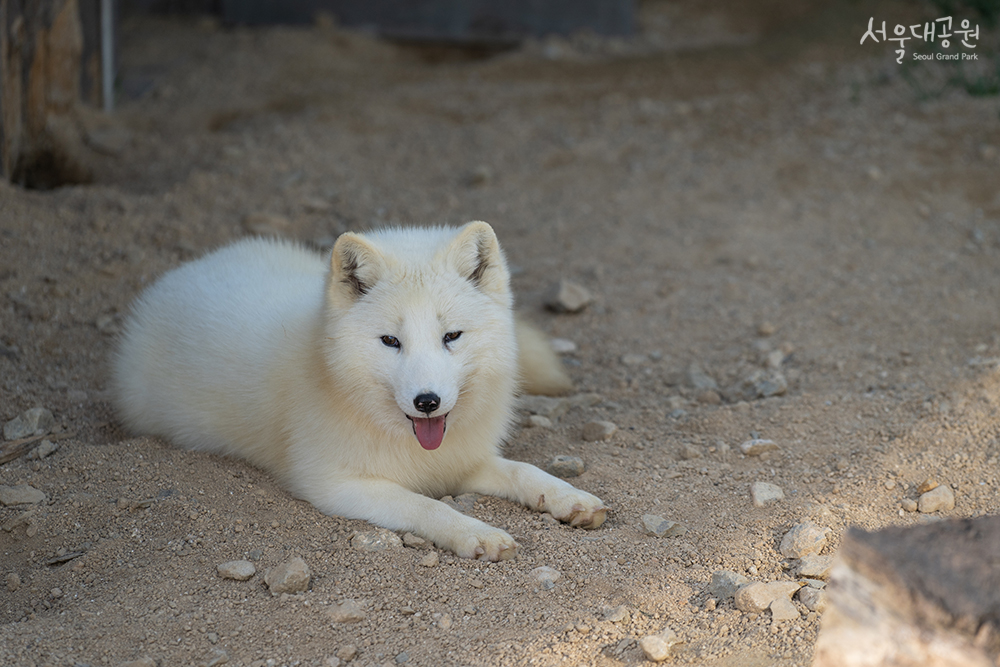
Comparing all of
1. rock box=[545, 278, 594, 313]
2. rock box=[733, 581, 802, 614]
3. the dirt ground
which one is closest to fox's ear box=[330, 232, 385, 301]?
the dirt ground

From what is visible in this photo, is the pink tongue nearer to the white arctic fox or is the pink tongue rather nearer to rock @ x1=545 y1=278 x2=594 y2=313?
the white arctic fox

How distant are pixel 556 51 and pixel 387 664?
6.98 meters

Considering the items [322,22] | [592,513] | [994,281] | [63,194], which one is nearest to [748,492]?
[592,513]

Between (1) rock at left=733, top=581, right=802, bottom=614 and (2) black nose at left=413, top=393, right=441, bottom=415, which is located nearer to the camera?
(1) rock at left=733, top=581, right=802, bottom=614

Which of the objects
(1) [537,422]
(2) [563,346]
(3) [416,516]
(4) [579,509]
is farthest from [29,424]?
(2) [563,346]

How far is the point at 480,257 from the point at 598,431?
1.05 meters

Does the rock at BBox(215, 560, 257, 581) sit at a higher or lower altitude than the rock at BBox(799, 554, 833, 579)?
lower

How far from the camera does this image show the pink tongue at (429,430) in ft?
9.76

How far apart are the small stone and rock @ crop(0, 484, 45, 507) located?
76.0 inches

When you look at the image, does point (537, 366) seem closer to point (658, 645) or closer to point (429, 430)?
point (429, 430)

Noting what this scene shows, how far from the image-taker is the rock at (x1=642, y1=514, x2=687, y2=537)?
10.0 ft

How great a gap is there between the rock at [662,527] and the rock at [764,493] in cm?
34

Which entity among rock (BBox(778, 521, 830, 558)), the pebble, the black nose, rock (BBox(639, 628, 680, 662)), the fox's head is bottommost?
rock (BBox(639, 628, 680, 662))

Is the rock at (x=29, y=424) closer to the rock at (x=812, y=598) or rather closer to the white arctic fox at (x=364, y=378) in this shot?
the white arctic fox at (x=364, y=378)
